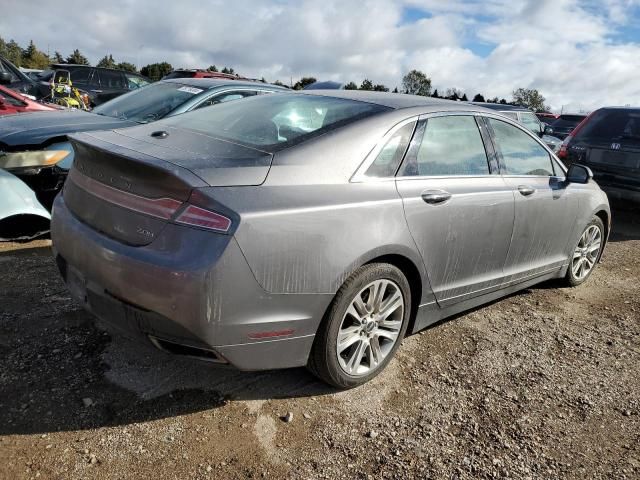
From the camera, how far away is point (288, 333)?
95.6 inches

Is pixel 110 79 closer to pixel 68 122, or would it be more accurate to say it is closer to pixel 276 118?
pixel 68 122

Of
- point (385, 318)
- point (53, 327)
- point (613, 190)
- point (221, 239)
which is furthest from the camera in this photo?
point (613, 190)

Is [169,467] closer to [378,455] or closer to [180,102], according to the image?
[378,455]

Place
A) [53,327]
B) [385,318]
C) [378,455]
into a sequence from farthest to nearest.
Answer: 1. [53,327]
2. [385,318]
3. [378,455]

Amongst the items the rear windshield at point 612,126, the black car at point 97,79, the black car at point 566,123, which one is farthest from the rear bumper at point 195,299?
the black car at point 566,123

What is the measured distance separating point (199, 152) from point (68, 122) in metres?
3.60

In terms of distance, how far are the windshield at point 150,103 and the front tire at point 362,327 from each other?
367 centimetres

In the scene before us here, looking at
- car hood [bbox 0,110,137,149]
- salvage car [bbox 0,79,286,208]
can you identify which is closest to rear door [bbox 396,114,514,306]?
salvage car [bbox 0,79,286,208]

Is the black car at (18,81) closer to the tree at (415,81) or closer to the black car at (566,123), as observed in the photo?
the black car at (566,123)

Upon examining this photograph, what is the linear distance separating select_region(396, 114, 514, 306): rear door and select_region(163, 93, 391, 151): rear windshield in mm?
390

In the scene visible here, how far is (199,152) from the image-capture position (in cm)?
Result: 250

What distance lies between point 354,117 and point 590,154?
5.62m

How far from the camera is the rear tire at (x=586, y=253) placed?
15.3 ft

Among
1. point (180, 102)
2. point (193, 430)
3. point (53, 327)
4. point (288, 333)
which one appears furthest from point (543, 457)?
point (180, 102)
